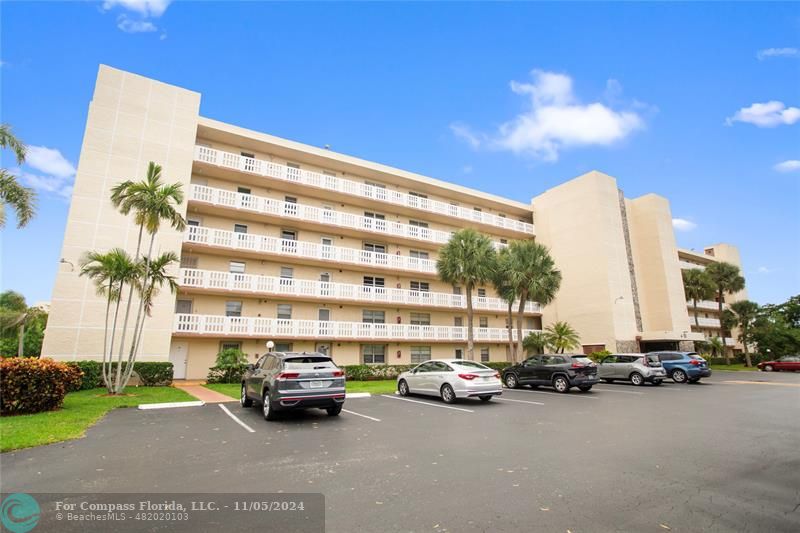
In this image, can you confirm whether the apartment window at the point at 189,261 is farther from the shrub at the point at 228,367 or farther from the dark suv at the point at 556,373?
the dark suv at the point at 556,373

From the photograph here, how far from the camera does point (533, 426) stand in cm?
951

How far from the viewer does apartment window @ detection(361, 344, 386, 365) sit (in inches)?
1014

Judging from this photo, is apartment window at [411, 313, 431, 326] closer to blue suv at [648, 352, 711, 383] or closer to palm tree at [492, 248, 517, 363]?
palm tree at [492, 248, 517, 363]

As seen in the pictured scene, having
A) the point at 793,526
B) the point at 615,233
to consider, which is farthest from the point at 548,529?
the point at 615,233

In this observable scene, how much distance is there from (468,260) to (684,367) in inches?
549

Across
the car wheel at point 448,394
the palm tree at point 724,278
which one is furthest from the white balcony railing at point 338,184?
the palm tree at point 724,278

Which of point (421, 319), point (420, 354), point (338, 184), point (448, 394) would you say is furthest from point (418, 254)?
point (448, 394)

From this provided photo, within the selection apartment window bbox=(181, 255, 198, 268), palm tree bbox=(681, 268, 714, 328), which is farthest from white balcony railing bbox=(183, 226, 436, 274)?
palm tree bbox=(681, 268, 714, 328)

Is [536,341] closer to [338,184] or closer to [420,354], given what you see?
[420,354]

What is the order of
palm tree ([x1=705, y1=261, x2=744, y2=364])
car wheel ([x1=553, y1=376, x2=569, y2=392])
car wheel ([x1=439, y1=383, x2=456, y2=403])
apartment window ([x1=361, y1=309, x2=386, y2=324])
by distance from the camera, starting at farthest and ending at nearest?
palm tree ([x1=705, y1=261, x2=744, y2=364]) < apartment window ([x1=361, y1=309, x2=386, y2=324]) < car wheel ([x1=553, y1=376, x2=569, y2=392]) < car wheel ([x1=439, y1=383, x2=456, y2=403])

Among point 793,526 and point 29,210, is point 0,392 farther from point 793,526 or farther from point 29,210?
point 793,526

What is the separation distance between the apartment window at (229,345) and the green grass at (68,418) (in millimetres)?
5956

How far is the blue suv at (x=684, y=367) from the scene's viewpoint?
2227 cm

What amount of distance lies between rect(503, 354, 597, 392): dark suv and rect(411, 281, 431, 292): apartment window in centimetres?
1040
